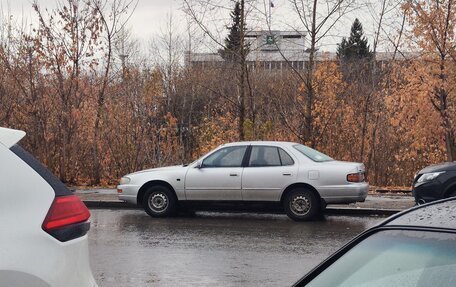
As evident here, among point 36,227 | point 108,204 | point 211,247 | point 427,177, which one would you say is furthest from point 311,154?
point 36,227

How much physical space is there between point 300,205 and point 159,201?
290 cm

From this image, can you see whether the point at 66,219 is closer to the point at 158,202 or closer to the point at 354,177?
the point at 354,177

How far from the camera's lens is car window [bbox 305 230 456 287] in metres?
2.38

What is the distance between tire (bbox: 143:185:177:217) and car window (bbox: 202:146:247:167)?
0.97 metres

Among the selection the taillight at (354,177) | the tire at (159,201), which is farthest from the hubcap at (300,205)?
the tire at (159,201)

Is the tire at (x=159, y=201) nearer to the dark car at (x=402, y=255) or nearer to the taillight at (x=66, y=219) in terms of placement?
the taillight at (x=66, y=219)

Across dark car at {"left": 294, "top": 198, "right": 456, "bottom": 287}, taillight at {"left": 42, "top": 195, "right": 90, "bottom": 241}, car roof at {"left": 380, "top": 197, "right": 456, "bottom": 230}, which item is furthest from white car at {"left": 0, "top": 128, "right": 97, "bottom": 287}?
car roof at {"left": 380, "top": 197, "right": 456, "bottom": 230}

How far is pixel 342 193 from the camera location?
36.7ft

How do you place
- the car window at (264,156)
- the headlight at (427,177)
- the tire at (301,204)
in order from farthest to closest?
the car window at (264,156)
the tire at (301,204)
the headlight at (427,177)

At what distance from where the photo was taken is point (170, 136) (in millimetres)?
21594

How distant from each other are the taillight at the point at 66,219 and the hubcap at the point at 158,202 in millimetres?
8440

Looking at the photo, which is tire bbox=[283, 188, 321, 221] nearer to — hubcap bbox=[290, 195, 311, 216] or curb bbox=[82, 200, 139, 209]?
hubcap bbox=[290, 195, 311, 216]

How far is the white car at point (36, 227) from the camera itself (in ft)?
10.3

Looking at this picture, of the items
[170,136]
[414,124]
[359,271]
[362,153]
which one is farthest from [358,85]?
[359,271]
